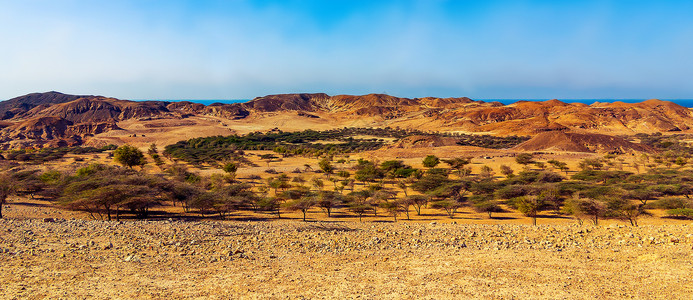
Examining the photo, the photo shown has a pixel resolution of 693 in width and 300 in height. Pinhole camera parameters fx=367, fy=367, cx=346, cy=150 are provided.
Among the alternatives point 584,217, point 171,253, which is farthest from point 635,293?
point 584,217

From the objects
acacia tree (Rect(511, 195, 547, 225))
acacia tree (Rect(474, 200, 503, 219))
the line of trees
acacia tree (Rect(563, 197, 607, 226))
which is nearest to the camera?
acacia tree (Rect(563, 197, 607, 226))

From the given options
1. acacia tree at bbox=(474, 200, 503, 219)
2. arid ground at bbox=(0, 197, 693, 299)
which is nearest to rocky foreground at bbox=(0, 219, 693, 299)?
arid ground at bbox=(0, 197, 693, 299)

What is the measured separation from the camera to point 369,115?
445 ft

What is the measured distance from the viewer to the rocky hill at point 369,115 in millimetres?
90438

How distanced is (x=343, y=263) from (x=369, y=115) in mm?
126880

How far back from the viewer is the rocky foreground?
801 cm

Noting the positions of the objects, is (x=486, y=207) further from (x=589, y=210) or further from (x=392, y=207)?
(x=392, y=207)

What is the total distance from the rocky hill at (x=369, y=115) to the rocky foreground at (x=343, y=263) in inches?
2266

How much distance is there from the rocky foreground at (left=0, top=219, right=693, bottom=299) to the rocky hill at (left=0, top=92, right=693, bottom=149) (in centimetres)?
5754

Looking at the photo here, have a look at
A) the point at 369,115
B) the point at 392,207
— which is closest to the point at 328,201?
the point at 392,207

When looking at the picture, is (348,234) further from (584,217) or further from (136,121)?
(136,121)

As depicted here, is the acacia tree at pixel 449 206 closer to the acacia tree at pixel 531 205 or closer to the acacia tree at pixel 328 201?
the acacia tree at pixel 531 205

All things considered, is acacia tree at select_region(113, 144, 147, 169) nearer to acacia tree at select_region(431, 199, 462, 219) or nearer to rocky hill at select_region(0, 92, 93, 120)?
acacia tree at select_region(431, 199, 462, 219)

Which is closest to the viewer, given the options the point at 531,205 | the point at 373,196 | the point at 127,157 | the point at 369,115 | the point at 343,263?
the point at 343,263
